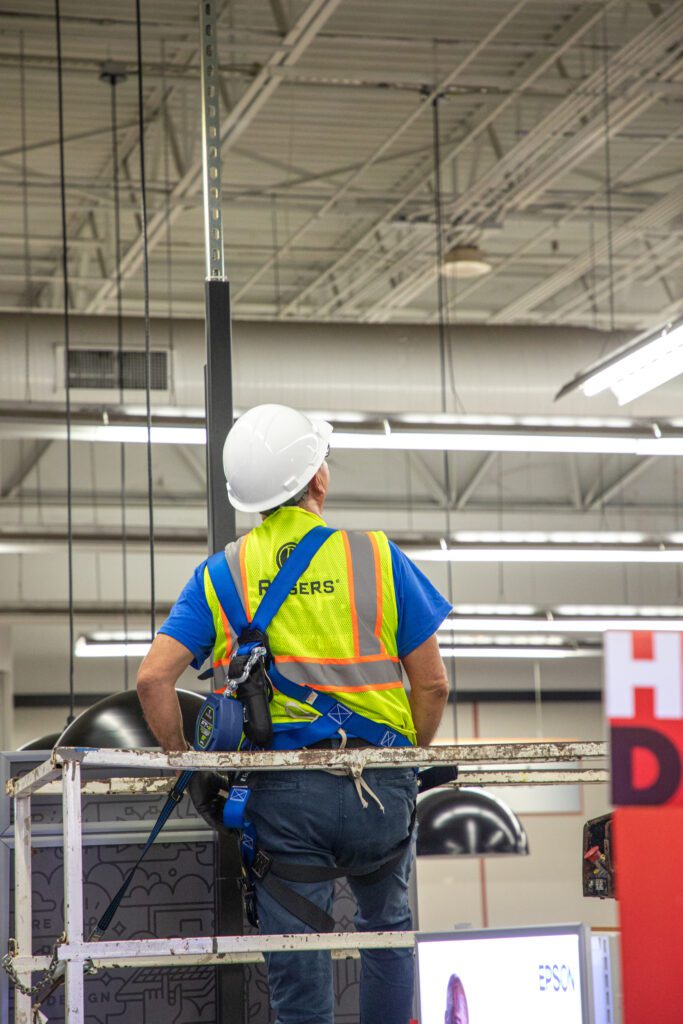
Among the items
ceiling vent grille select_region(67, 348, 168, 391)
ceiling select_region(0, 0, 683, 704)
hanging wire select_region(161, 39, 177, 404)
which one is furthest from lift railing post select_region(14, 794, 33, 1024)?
ceiling vent grille select_region(67, 348, 168, 391)

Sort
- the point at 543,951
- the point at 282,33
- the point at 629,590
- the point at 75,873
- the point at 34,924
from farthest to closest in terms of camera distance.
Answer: the point at 629,590 < the point at 282,33 < the point at 34,924 < the point at 543,951 < the point at 75,873

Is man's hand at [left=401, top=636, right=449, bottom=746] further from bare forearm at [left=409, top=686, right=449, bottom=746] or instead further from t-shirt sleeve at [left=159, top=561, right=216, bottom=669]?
t-shirt sleeve at [left=159, top=561, right=216, bottom=669]

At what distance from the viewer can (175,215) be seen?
13.4 m

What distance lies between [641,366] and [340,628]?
4.86m

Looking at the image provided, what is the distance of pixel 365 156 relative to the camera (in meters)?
13.2

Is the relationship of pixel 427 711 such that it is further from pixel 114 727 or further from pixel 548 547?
pixel 548 547

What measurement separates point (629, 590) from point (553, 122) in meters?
11.3

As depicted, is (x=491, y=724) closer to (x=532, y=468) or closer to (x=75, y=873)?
(x=532, y=468)

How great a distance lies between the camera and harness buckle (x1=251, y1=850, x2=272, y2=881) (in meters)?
3.48

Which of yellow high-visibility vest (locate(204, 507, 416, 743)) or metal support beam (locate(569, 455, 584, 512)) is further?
metal support beam (locate(569, 455, 584, 512))

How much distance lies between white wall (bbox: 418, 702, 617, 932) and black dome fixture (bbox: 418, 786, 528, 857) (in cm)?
1363

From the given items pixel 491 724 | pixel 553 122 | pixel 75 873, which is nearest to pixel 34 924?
pixel 75 873

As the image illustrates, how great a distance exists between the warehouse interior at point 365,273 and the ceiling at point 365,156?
3 cm

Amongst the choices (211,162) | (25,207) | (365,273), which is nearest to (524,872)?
(365,273)
